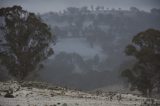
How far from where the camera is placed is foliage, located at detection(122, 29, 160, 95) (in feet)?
115

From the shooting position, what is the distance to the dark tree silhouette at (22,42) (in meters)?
34.6

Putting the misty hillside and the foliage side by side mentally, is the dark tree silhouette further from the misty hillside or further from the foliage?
A: the misty hillside

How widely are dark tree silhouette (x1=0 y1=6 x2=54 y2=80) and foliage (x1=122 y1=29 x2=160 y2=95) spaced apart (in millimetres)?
9731

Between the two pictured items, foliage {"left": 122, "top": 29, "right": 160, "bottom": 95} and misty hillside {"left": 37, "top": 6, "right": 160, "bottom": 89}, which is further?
misty hillside {"left": 37, "top": 6, "right": 160, "bottom": 89}

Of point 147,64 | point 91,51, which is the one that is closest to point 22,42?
point 147,64

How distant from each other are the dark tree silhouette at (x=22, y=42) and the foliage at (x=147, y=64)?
31.9ft

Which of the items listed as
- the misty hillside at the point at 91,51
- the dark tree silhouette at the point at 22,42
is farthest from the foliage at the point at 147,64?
the misty hillside at the point at 91,51

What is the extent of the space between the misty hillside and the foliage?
49.0 metres

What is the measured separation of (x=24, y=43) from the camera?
34.8 meters

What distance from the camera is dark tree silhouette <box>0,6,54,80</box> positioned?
113ft

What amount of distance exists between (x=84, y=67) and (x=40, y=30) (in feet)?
296

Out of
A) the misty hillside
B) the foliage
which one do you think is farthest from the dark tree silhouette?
the misty hillside

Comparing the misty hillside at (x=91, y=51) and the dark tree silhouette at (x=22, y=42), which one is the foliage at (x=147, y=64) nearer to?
the dark tree silhouette at (x=22, y=42)

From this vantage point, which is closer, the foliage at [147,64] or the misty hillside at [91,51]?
the foliage at [147,64]
